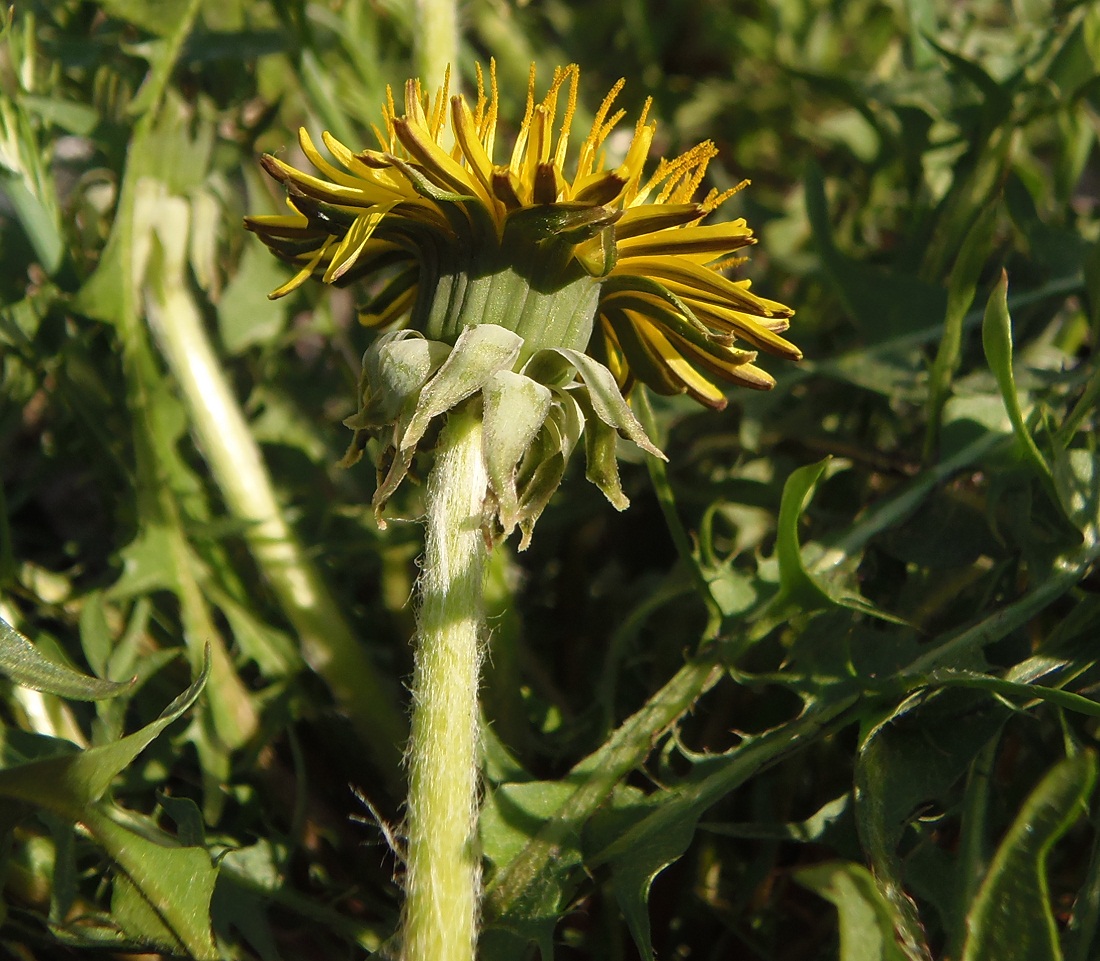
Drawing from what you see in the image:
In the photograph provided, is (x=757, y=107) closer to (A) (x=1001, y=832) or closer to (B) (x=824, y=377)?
(B) (x=824, y=377)

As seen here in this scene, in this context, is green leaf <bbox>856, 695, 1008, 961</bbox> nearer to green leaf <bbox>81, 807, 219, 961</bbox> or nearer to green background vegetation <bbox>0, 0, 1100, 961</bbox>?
green background vegetation <bbox>0, 0, 1100, 961</bbox>

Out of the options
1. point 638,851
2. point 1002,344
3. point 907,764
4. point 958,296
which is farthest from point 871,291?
point 638,851

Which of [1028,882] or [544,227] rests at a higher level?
[544,227]

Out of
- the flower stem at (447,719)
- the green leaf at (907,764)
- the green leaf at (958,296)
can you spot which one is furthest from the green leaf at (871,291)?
the flower stem at (447,719)

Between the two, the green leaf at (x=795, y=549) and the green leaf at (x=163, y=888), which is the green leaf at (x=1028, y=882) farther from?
the green leaf at (x=163, y=888)

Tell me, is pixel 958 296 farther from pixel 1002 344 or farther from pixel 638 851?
pixel 638 851

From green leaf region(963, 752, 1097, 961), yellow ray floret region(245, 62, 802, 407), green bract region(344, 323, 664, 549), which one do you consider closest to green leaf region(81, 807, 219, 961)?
green bract region(344, 323, 664, 549)

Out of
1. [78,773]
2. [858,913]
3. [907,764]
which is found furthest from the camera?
[907,764]
